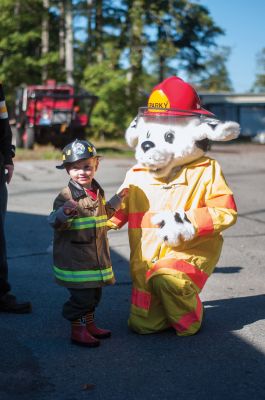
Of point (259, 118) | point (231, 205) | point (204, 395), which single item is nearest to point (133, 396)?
point (204, 395)

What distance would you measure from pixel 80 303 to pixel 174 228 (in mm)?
700

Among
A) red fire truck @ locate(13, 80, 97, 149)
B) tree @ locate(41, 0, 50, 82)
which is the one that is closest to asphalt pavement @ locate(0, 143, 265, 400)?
red fire truck @ locate(13, 80, 97, 149)

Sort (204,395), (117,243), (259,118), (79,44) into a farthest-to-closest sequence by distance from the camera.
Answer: (259,118), (79,44), (117,243), (204,395)

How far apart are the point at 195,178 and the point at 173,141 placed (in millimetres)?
267

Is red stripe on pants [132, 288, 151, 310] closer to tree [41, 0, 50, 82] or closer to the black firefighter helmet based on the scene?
the black firefighter helmet

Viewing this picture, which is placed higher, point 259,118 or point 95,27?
point 95,27

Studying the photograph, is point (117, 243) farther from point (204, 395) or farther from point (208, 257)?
point (204, 395)

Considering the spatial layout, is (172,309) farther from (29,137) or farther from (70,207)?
(29,137)

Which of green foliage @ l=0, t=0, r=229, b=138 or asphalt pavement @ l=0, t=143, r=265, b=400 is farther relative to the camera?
green foliage @ l=0, t=0, r=229, b=138

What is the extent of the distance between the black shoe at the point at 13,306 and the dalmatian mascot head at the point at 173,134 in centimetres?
119

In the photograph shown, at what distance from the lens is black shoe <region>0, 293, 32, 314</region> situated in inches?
180

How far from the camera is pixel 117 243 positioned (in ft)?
23.7

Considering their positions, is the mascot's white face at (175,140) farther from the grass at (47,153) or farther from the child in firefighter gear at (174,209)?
the grass at (47,153)

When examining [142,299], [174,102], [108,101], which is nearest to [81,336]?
[142,299]
